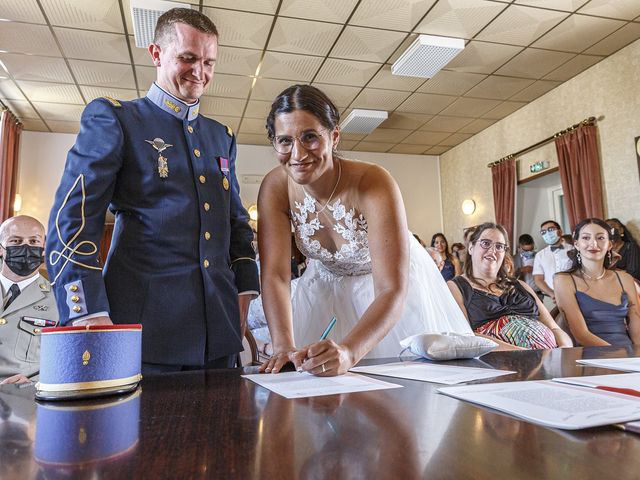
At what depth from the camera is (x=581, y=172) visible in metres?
5.18

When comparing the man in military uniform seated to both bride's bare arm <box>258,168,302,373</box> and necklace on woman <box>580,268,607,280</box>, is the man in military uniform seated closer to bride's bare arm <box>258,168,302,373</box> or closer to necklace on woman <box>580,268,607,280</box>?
bride's bare arm <box>258,168,302,373</box>

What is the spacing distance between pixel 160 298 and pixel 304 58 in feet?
13.4

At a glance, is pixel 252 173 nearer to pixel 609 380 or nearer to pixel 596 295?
pixel 596 295

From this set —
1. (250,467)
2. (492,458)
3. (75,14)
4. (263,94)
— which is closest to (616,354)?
(492,458)

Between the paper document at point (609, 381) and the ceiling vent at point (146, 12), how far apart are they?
360 cm

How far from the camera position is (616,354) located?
122 centimetres

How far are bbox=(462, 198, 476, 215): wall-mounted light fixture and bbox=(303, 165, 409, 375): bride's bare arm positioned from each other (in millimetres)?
6104

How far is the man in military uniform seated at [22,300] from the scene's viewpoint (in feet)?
6.48

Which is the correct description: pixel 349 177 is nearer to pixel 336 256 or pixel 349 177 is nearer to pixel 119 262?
pixel 336 256

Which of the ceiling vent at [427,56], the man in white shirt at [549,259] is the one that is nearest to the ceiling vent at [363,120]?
the ceiling vent at [427,56]

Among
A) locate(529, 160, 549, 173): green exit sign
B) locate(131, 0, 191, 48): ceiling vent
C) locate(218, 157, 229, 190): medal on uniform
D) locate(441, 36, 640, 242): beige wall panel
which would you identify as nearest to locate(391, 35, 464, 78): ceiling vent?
locate(441, 36, 640, 242): beige wall panel

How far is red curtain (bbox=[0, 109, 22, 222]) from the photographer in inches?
229

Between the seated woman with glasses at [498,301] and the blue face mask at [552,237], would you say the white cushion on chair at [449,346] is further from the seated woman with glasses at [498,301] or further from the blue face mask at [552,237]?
the blue face mask at [552,237]

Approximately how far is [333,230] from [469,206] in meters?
6.04
